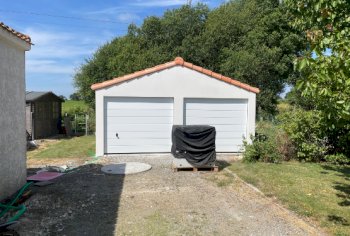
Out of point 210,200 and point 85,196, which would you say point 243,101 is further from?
point 85,196

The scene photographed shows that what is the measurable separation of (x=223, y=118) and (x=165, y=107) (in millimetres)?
2201

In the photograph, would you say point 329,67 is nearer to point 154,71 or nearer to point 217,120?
point 154,71

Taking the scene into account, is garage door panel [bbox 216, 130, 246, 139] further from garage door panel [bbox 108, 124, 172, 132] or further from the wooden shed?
the wooden shed

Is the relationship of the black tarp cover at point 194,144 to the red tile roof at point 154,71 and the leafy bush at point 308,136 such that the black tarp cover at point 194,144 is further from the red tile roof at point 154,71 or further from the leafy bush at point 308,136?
the leafy bush at point 308,136

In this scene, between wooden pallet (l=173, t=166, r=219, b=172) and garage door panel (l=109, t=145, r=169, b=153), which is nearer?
wooden pallet (l=173, t=166, r=219, b=172)

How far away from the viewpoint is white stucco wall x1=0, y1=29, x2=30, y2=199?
6.84 meters

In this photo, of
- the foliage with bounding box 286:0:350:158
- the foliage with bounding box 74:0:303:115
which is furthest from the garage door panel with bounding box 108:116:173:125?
the foliage with bounding box 74:0:303:115

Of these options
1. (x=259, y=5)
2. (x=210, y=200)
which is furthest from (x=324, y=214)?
(x=259, y=5)

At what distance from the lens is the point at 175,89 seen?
12344 mm

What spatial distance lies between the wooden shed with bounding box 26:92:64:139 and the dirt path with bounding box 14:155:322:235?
11634 millimetres

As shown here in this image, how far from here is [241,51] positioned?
2453 centimetres

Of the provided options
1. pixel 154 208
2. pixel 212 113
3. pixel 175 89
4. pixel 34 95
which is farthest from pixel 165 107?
pixel 34 95

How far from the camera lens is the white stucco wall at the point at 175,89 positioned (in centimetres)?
1206

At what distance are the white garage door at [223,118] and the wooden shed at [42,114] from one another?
1090 cm
